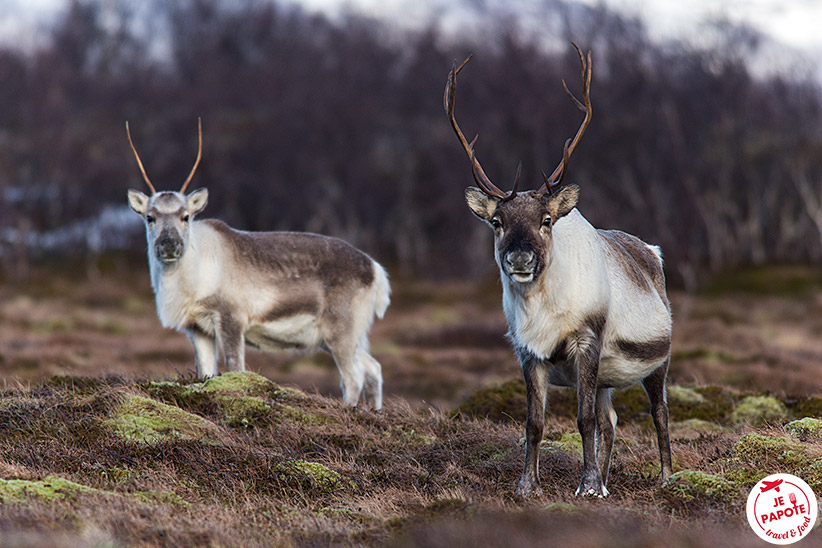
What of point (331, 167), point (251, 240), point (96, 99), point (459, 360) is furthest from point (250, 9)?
point (251, 240)

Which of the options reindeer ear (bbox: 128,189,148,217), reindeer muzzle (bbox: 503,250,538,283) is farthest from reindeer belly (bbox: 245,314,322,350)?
reindeer muzzle (bbox: 503,250,538,283)

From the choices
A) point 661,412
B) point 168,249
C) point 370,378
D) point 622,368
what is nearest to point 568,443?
point 661,412

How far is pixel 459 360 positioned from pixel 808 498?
54.6 ft

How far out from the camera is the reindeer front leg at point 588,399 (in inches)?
252

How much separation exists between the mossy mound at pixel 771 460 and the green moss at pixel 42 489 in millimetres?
4564

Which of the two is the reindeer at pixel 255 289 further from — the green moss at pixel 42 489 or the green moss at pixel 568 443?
the green moss at pixel 42 489

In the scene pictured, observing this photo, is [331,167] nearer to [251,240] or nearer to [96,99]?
[96,99]

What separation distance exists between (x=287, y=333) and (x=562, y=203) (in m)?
5.56

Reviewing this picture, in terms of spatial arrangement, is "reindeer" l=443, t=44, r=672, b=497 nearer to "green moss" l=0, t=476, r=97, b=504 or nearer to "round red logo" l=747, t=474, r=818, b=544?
"round red logo" l=747, t=474, r=818, b=544

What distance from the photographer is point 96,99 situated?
214 ft

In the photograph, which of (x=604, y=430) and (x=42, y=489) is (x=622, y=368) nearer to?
(x=604, y=430)

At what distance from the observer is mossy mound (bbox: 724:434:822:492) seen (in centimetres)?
637

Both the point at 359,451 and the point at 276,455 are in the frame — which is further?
the point at 359,451

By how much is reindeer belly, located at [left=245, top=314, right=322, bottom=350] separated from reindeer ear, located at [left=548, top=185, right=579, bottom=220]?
547cm
